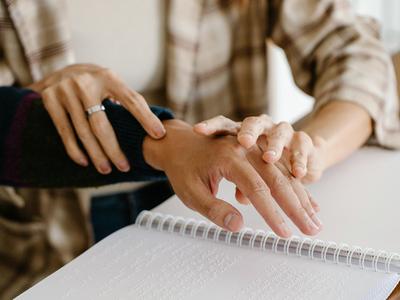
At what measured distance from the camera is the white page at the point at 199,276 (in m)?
0.58

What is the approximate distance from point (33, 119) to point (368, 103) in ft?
1.54

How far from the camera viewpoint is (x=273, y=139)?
73 centimetres

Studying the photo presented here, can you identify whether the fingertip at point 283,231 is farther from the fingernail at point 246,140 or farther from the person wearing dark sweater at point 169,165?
the fingernail at point 246,140

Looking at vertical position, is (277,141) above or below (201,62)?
above

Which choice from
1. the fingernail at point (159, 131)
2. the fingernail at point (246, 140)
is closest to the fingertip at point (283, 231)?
the fingernail at point (246, 140)

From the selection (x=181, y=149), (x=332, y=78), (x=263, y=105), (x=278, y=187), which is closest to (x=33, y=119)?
(x=181, y=149)

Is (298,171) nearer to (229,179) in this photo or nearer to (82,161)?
(229,179)

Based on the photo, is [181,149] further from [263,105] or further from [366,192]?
[263,105]

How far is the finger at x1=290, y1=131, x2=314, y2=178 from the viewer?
0.71m

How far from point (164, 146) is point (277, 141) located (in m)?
0.14

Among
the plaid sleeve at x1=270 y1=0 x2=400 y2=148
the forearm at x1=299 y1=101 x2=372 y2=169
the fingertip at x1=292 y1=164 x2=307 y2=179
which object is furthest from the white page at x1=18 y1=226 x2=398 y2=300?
the plaid sleeve at x1=270 y1=0 x2=400 y2=148

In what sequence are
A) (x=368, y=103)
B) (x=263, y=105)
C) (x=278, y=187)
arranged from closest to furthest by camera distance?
1. (x=278, y=187)
2. (x=368, y=103)
3. (x=263, y=105)

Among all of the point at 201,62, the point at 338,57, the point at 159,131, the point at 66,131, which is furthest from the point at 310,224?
the point at 201,62

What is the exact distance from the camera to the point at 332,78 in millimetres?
1035
